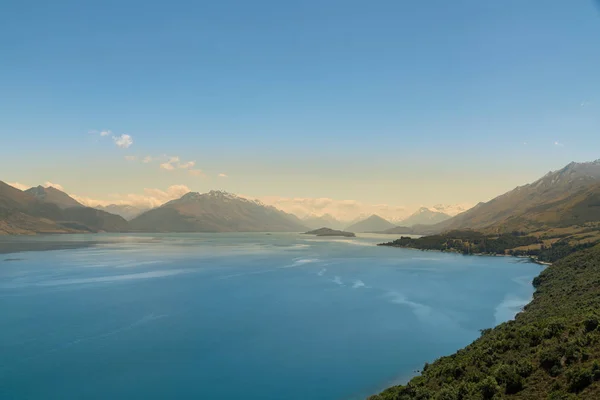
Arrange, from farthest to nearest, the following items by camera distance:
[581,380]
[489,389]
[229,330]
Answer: [229,330], [489,389], [581,380]

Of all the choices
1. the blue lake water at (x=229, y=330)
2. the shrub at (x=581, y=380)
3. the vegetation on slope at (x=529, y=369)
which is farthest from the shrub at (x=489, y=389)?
the blue lake water at (x=229, y=330)

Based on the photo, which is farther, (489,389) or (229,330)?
(229,330)

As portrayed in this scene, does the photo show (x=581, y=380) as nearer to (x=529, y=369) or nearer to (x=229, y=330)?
(x=529, y=369)

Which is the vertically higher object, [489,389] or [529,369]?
[529,369]

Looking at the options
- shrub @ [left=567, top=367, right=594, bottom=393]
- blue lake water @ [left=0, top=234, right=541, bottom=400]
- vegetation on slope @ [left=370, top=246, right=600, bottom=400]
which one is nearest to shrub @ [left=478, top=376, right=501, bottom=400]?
vegetation on slope @ [left=370, top=246, right=600, bottom=400]

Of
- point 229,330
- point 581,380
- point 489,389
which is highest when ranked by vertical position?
point 581,380

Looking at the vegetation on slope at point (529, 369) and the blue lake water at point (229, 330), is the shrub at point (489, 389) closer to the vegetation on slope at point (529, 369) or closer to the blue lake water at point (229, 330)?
the vegetation on slope at point (529, 369)

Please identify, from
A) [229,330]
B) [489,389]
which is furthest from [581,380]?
[229,330]

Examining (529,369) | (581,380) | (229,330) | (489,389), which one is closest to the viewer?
(581,380)

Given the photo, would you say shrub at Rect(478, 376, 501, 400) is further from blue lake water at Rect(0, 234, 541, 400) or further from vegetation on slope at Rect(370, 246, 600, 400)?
blue lake water at Rect(0, 234, 541, 400)
